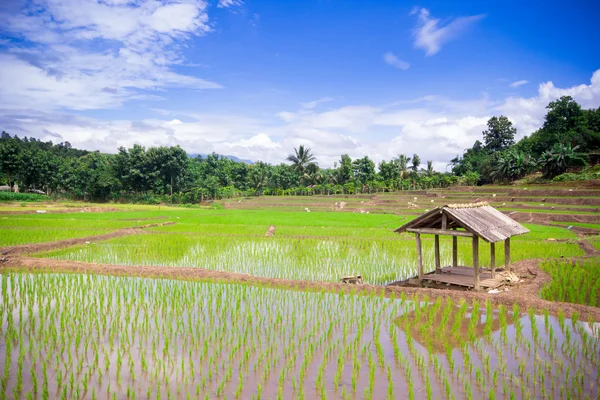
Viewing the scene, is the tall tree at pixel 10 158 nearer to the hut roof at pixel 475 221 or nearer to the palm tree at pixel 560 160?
the hut roof at pixel 475 221

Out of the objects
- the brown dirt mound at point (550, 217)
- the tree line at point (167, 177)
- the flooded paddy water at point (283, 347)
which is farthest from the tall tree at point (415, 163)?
the flooded paddy water at point (283, 347)

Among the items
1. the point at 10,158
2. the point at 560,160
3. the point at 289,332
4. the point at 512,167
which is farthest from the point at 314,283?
the point at 10,158

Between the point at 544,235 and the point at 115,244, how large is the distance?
1767 centimetres

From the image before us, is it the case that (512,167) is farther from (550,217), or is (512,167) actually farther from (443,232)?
(443,232)

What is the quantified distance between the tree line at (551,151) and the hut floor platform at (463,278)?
98.6 ft

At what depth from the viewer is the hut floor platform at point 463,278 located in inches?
337

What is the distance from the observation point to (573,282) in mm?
9180

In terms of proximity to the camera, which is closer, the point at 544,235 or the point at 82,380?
the point at 82,380

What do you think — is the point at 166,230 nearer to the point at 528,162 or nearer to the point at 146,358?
the point at 146,358

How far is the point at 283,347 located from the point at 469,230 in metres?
4.84

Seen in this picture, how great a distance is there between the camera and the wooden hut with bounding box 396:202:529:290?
27.0 ft

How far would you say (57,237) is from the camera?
15633 millimetres

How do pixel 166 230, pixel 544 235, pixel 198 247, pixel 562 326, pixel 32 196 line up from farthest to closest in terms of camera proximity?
pixel 32 196 → pixel 166 230 → pixel 544 235 → pixel 198 247 → pixel 562 326

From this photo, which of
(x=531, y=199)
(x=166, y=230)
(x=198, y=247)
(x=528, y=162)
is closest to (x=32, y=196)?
(x=166, y=230)
